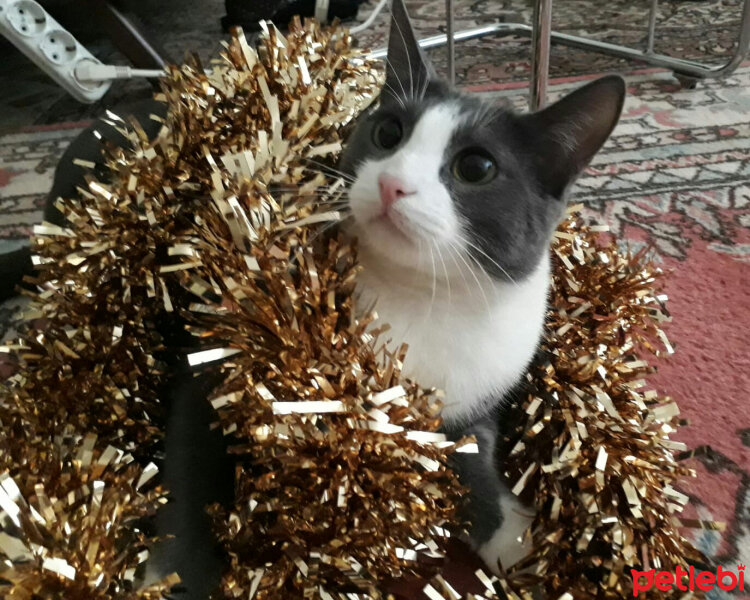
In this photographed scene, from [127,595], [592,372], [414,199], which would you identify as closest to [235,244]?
[414,199]

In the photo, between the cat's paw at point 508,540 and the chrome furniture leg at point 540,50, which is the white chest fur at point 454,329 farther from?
the chrome furniture leg at point 540,50

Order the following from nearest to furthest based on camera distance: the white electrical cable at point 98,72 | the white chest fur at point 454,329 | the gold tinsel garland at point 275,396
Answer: the gold tinsel garland at point 275,396, the white chest fur at point 454,329, the white electrical cable at point 98,72

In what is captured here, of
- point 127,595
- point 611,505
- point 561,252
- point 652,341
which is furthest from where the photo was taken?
point 652,341

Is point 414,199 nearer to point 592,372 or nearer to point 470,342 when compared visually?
point 470,342

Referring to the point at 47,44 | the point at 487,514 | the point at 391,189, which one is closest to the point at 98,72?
the point at 47,44

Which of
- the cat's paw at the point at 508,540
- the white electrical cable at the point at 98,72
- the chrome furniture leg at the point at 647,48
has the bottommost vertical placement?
the cat's paw at the point at 508,540

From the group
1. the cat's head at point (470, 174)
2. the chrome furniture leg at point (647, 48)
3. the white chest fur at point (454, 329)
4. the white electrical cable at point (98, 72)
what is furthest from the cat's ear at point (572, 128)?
the white electrical cable at point (98, 72)

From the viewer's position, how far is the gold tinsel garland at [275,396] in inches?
17.2

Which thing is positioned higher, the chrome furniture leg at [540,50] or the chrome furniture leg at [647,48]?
the chrome furniture leg at [540,50]

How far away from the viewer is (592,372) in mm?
612

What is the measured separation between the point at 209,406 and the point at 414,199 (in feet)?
0.83

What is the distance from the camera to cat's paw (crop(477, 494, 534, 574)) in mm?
585

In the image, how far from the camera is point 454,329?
0.56 m

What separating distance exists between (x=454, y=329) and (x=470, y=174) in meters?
0.14
